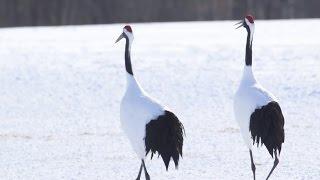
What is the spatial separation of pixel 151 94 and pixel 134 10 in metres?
15.6

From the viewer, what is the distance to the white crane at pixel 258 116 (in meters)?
6.75

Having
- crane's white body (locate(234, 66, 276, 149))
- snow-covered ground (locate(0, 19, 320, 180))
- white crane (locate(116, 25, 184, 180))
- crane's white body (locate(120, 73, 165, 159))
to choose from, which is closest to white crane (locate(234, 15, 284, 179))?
crane's white body (locate(234, 66, 276, 149))

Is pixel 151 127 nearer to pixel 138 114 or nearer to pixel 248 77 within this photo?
pixel 138 114

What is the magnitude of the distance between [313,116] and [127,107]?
4.09 meters

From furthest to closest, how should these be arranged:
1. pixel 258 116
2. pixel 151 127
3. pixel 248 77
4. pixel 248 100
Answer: pixel 248 77
pixel 248 100
pixel 258 116
pixel 151 127

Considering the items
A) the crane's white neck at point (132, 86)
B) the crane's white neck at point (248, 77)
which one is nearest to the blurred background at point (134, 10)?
the crane's white neck at point (248, 77)

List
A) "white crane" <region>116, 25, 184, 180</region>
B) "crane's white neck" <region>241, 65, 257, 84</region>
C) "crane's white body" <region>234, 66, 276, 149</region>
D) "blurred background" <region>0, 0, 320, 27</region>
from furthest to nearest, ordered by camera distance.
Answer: "blurred background" <region>0, 0, 320, 27</region>, "crane's white neck" <region>241, 65, 257, 84</region>, "crane's white body" <region>234, 66, 276, 149</region>, "white crane" <region>116, 25, 184, 180</region>

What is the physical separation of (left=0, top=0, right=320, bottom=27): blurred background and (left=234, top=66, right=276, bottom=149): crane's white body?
2028 cm

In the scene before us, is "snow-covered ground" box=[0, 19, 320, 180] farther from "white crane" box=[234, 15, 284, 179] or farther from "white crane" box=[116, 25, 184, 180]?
"white crane" box=[116, 25, 184, 180]

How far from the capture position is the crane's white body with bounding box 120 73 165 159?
659 centimetres

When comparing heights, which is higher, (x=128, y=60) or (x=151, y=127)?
(x=128, y=60)

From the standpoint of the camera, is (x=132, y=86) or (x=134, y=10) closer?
(x=132, y=86)

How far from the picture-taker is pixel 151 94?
40.9ft

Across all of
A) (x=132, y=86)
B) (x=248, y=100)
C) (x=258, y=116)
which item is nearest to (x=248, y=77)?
(x=248, y=100)
